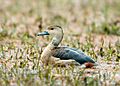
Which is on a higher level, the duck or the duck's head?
the duck's head

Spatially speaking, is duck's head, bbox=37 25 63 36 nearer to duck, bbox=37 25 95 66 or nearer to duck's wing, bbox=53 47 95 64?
duck, bbox=37 25 95 66

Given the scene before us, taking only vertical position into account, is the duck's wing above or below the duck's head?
below

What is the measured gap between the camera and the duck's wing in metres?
8.65

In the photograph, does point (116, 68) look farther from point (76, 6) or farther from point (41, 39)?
point (76, 6)

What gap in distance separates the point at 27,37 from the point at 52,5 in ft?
22.0

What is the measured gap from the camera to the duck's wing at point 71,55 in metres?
8.65

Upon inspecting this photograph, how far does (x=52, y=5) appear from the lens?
18.7m

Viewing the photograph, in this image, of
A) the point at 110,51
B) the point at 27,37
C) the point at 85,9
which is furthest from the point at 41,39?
the point at 85,9

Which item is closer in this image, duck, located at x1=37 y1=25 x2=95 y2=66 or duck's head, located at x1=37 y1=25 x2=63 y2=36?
duck, located at x1=37 y1=25 x2=95 y2=66

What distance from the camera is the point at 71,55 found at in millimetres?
8719

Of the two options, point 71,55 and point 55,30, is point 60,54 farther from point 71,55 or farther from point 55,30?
point 55,30

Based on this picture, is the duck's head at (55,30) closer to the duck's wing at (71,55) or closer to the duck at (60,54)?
the duck at (60,54)

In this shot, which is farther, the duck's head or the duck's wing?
the duck's head

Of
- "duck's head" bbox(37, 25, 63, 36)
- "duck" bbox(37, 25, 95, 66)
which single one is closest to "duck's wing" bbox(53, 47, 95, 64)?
"duck" bbox(37, 25, 95, 66)
